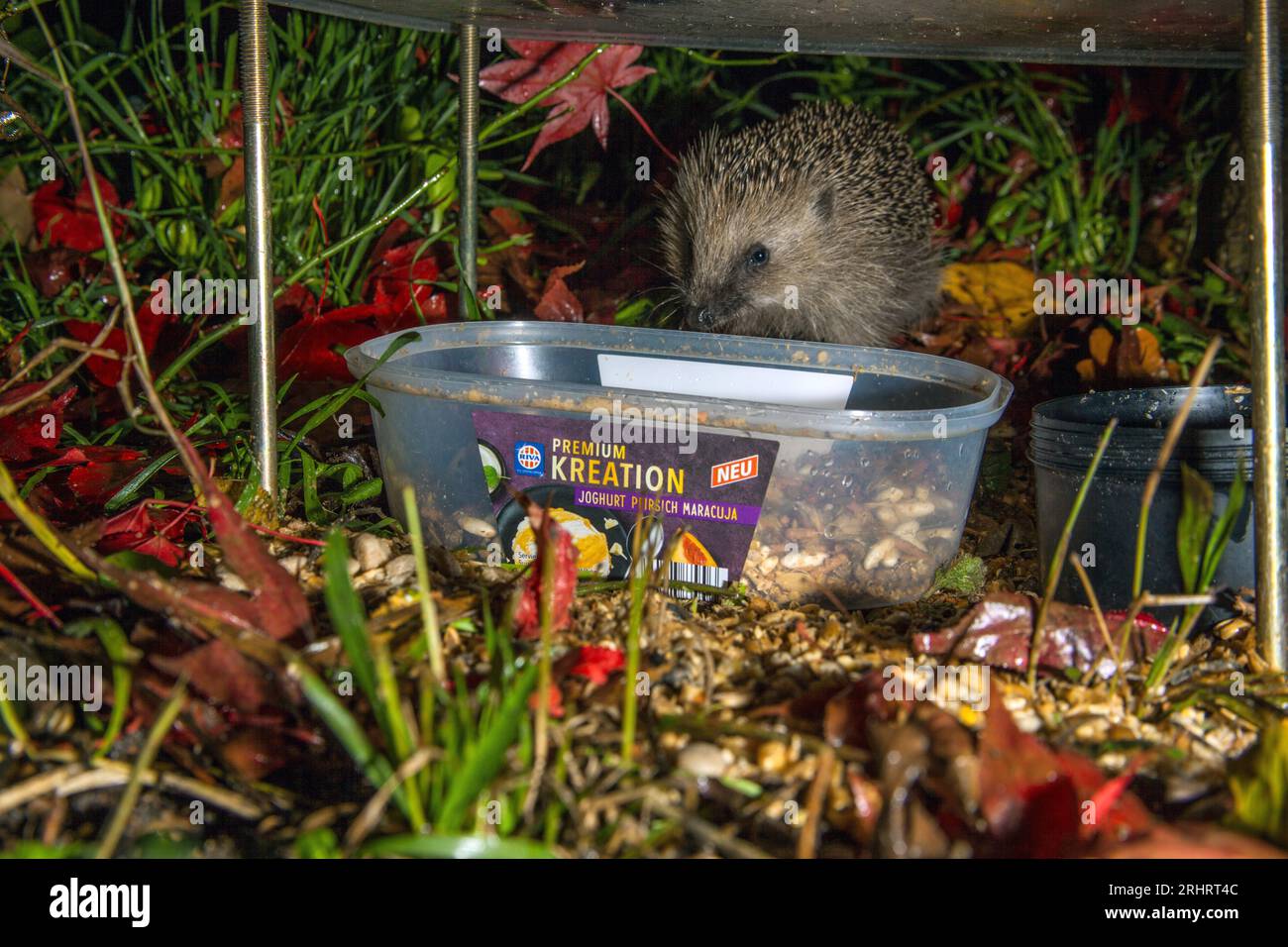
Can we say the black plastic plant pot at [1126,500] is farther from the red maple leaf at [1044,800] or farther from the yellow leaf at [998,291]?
the yellow leaf at [998,291]

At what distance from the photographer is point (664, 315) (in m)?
4.04

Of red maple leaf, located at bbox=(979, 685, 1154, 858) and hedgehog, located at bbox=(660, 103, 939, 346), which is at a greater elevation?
hedgehog, located at bbox=(660, 103, 939, 346)

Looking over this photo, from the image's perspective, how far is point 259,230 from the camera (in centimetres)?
234

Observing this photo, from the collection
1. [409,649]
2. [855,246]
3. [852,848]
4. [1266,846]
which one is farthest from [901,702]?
[855,246]

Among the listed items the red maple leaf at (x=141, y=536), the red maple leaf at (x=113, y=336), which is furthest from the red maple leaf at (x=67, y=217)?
the red maple leaf at (x=141, y=536)

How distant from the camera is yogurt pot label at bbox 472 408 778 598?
2.33 m

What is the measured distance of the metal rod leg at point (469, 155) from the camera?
324 cm

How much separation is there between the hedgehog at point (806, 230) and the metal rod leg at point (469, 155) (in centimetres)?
80

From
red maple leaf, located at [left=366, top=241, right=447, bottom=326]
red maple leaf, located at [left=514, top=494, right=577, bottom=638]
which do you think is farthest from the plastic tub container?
red maple leaf, located at [left=366, top=241, right=447, bottom=326]

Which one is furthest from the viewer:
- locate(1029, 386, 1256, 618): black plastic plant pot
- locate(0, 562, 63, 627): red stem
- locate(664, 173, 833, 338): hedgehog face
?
locate(664, 173, 833, 338): hedgehog face

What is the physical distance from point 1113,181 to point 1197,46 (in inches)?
54.8

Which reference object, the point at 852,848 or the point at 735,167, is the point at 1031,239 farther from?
the point at 852,848
